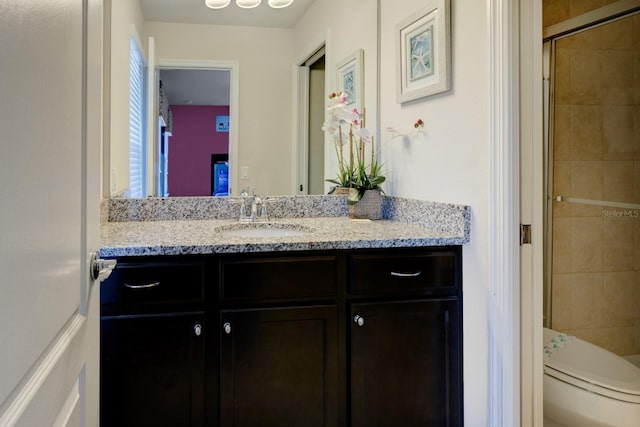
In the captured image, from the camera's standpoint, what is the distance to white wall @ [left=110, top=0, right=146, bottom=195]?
1.87 metres

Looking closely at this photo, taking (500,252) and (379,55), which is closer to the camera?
(500,252)

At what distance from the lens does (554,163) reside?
249cm

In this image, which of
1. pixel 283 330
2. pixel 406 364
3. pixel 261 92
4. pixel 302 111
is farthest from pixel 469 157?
pixel 261 92

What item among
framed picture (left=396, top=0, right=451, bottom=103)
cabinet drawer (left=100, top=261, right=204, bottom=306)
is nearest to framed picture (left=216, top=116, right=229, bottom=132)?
framed picture (left=396, top=0, right=451, bottom=103)

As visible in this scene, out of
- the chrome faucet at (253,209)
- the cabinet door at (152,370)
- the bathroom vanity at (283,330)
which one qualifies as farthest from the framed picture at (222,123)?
the cabinet door at (152,370)

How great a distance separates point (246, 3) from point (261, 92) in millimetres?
418

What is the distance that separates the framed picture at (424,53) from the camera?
1651 millimetres

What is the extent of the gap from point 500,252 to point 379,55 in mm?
1177

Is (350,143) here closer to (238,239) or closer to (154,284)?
(238,239)

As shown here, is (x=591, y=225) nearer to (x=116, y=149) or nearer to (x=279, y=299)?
(x=279, y=299)

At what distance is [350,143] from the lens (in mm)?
2188

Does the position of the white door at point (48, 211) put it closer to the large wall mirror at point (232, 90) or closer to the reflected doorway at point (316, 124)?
the large wall mirror at point (232, 90)

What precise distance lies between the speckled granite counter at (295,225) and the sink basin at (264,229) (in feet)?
0.08

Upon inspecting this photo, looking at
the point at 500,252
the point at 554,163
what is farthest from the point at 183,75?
the point at 554,163
